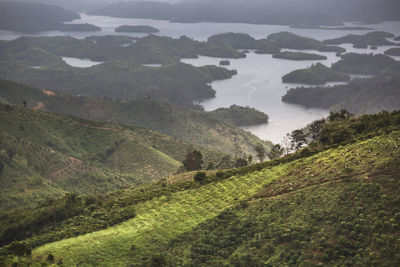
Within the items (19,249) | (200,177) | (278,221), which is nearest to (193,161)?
(200,177)

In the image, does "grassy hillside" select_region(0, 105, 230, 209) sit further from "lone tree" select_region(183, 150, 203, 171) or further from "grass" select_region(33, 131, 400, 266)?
"grass" select_region(33, 131, 400, 266)

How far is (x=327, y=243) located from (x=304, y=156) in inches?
1090

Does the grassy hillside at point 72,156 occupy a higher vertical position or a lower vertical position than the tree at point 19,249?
lower

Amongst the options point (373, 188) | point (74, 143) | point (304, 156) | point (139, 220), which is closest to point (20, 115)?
point (74, 143)

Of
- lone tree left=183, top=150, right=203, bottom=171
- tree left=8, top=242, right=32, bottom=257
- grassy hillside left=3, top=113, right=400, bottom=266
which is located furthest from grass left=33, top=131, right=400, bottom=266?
lone tree left=183, top=150, right=203, bottom=171

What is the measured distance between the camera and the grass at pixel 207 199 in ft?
157

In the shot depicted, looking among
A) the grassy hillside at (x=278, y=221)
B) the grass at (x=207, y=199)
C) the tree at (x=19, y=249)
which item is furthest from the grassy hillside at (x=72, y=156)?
the grassy hillside at (x=278, y=221)

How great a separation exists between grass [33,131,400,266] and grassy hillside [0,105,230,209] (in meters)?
40.0

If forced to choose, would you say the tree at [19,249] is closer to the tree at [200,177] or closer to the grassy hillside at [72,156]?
the tree at [200,177]

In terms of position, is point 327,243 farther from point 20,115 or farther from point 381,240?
point 20,115

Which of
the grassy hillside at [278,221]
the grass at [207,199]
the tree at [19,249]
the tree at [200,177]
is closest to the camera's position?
the grassy hillside at [278,221]

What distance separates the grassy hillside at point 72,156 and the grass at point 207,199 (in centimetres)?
3999

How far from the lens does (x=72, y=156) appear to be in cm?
11825

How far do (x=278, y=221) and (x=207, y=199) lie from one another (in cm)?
1470
